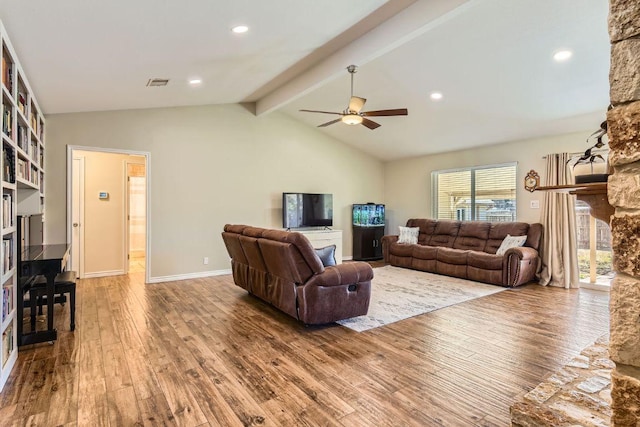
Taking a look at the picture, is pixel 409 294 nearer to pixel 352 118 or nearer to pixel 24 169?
pixel 352 118

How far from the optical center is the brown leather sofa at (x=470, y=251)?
5.34 m

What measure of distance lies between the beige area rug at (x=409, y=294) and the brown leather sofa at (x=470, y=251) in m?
0.18

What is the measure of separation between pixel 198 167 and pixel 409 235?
4.29 m

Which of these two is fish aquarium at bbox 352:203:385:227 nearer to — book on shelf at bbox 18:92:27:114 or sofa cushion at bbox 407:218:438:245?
sofa cushion at bbox 407:218:438:245

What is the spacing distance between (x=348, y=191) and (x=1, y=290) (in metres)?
6.58

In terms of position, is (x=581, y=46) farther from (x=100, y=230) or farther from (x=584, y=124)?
(x=100, y=230)

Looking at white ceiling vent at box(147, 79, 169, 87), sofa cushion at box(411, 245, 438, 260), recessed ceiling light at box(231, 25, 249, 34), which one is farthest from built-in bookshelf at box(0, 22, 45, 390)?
sofa cushion at box(411, 245, 438, 260)

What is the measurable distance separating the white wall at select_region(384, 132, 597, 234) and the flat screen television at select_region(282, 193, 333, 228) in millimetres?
1861

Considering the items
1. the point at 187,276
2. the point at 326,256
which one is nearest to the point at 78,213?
the point at 187,276

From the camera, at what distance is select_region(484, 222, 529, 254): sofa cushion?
19.1ft

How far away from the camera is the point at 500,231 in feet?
19.9

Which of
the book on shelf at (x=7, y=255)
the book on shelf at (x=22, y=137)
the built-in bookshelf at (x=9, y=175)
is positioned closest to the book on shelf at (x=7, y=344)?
the built-in bookshelf at (x=9, y=175)

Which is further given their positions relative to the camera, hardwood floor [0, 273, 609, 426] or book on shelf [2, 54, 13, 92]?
book on shelf [2, 54, 13, 92]

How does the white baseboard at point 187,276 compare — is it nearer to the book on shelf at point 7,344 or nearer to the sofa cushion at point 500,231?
the book on shelf at point 7,344
